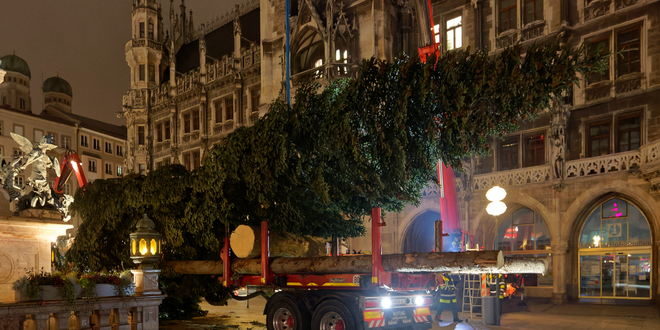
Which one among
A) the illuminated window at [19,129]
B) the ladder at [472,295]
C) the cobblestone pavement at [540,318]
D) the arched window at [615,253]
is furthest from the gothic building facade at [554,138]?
the illuminated window at [19,129]

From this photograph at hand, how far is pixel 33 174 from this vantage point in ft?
49.1

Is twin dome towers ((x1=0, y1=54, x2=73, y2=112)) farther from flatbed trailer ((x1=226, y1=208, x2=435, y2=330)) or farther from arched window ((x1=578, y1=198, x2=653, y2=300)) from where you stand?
flatbed trailer ((x1=226, y1=208, x2=435, y2=330))

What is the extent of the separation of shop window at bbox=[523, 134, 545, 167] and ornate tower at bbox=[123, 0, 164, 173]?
31.3 m

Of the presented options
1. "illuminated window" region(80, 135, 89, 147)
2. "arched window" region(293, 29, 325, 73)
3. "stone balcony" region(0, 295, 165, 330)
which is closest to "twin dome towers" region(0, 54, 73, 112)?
"illuminated window" region(80, 135, 89, 147)

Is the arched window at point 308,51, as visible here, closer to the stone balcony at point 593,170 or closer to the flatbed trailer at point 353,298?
the stone balcony at point 593,170

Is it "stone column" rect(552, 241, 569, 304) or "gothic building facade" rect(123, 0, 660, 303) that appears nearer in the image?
"gothic building facade" rect(123, 0, 660, 303)

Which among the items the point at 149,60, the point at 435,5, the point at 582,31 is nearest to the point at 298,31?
the point at 435,5

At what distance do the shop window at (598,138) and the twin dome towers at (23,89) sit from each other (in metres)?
71.9

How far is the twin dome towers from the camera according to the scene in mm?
81000

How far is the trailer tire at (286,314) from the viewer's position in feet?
42.3

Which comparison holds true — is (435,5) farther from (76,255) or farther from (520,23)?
(76,255)

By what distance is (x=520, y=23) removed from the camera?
26359 mm

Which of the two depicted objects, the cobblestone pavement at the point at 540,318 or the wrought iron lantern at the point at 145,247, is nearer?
the wrought iron lantern at the point at 145,247

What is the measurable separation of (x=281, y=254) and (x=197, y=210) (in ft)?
7.91
